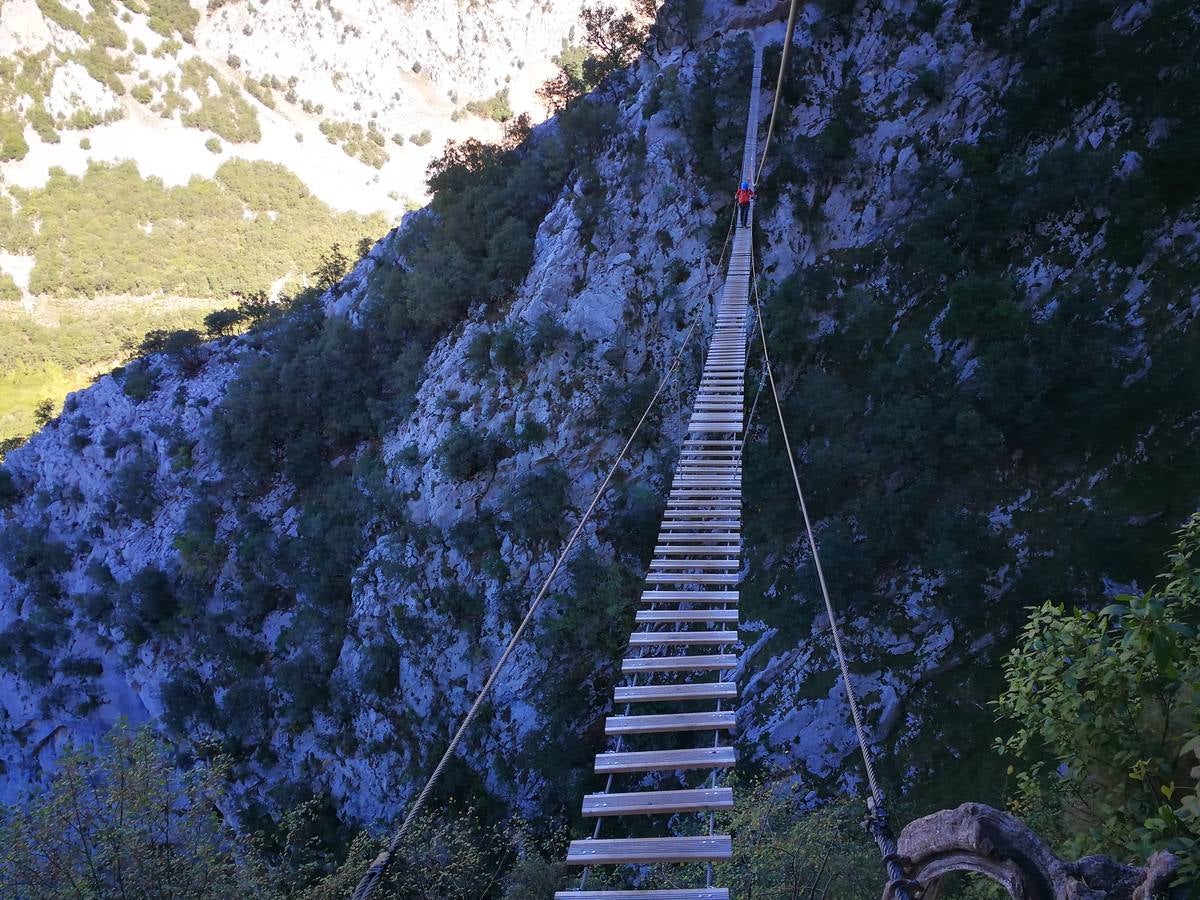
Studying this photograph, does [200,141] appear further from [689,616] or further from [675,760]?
[675,760]

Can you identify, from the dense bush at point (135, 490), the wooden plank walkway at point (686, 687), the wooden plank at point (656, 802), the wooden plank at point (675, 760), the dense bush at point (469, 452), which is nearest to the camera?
the wooden plank walkway at point (686, 687)

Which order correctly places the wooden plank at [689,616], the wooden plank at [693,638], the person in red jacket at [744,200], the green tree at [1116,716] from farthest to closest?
1. the person in red jacket at [744,200]
2. the wooden plank at [689,616]
3. the wooden plank at [693,638]
4. the green tree at [1116,716]

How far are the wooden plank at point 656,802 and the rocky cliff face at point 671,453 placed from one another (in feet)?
28.4

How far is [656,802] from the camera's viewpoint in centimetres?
449

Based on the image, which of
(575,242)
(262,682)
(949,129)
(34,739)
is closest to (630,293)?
(575,242)

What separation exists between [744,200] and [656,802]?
66.2ft

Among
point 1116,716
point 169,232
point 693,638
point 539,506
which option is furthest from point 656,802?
point 169,232

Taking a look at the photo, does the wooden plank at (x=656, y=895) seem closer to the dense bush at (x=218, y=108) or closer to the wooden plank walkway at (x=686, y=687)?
the wooden plank walkway at (x=686, y=687)

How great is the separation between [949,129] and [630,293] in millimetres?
10953

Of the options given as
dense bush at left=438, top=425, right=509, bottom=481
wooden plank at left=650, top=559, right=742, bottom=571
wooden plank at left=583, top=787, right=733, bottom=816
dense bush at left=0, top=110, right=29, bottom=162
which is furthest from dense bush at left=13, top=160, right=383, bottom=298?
wooden plank at left=583, top=787, right=733, bottom=816

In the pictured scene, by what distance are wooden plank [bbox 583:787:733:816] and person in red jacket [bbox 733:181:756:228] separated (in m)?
19.9

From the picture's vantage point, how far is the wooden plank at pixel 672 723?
5039 millimetres

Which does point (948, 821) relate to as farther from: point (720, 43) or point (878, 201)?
point (720, 43)

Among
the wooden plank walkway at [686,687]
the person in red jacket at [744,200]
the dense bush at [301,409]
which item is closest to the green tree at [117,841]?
the wooden plank walkway at [686,687]
